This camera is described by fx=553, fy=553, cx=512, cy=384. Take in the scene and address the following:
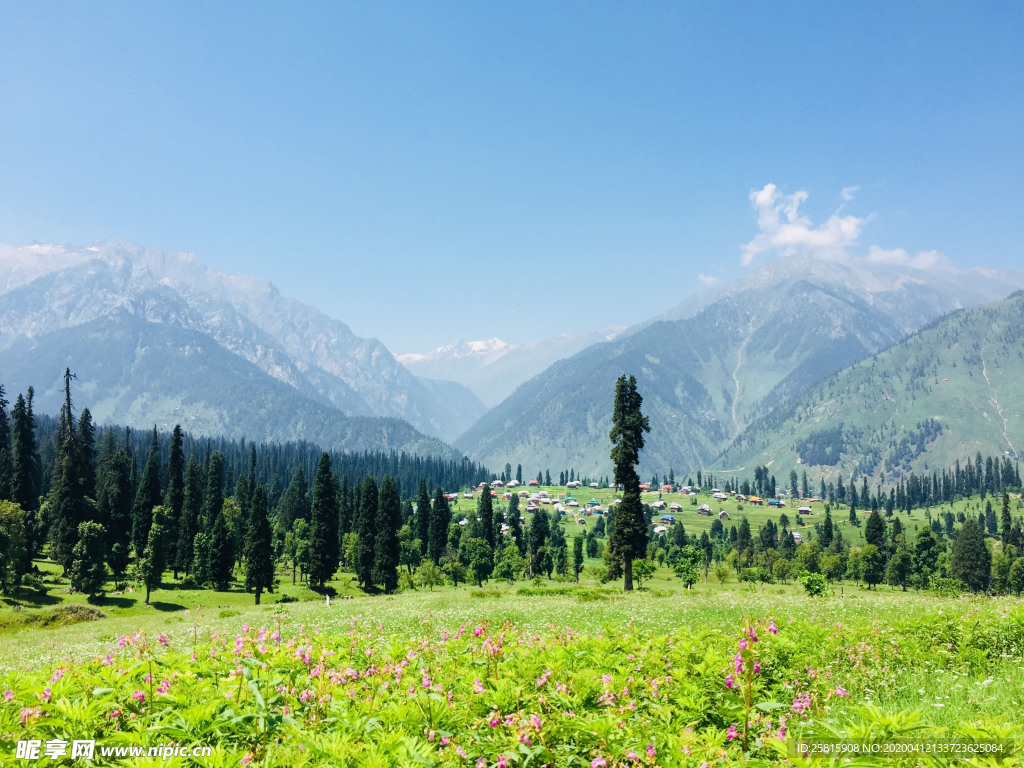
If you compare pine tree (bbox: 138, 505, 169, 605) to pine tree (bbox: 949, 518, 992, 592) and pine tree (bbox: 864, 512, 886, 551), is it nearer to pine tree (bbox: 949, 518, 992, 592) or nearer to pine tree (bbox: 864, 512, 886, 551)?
pine tree (bbox: 949, 518, 992, 592)

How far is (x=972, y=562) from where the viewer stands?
12938 cm

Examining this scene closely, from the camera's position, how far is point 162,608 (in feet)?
241

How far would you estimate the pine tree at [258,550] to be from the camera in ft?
268

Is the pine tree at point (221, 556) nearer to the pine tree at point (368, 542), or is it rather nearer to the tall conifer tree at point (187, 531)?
the tall conifer tree at point (187, 531)

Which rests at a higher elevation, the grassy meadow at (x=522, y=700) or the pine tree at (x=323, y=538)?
the grassy meadow at (x=522, y=700)

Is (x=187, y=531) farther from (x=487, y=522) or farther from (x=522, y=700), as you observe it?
(x=522, y=700)

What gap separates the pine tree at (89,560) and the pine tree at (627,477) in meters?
64.0

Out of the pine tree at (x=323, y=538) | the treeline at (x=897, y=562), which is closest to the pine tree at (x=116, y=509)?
the pine tree at (x=323, y=538)

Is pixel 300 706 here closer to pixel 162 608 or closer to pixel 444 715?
pixel 444 715

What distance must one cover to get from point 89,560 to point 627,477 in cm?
6766

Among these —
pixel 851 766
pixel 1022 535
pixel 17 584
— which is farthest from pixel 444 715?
pixel 1022 535

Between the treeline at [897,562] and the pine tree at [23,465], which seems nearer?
the pine tree at [23,465]

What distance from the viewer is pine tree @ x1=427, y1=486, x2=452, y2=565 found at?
5251 inches

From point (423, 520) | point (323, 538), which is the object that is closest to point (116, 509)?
point (323, 538)
